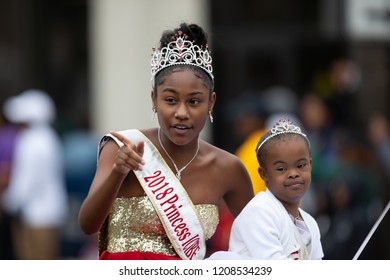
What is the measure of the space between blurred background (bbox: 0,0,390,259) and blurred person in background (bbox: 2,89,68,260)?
2.90 feet

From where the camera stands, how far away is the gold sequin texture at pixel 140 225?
3611 mm

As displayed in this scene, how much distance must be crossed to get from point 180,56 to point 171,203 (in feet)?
1.72

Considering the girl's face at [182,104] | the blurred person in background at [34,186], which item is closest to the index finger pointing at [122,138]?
the girl's face at [182,104]

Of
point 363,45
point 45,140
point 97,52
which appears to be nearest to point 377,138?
point 363,45

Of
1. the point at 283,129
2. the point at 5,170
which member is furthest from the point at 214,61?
the point at 283,129

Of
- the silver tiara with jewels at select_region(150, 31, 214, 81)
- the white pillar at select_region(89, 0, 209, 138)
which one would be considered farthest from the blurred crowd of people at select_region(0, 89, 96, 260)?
the silver tiara with jewels at select_region(150, 31, 214, 81)

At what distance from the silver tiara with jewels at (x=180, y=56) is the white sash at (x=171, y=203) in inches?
10.8

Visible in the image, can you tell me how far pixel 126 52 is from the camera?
1408cm

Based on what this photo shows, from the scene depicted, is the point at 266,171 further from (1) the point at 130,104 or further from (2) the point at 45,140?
(1) the point at 130,104

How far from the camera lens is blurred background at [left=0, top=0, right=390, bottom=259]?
41.2ft

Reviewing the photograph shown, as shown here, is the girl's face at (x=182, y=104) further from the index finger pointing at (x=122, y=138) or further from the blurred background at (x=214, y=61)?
the blurred background at (x=214, y=61)

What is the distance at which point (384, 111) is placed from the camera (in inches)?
518

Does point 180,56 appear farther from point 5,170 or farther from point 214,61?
point 214,61

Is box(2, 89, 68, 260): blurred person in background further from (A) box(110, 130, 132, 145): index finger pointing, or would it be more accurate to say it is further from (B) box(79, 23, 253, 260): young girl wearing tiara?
(A) box(110, 130, 132, 145): index finger pointing
